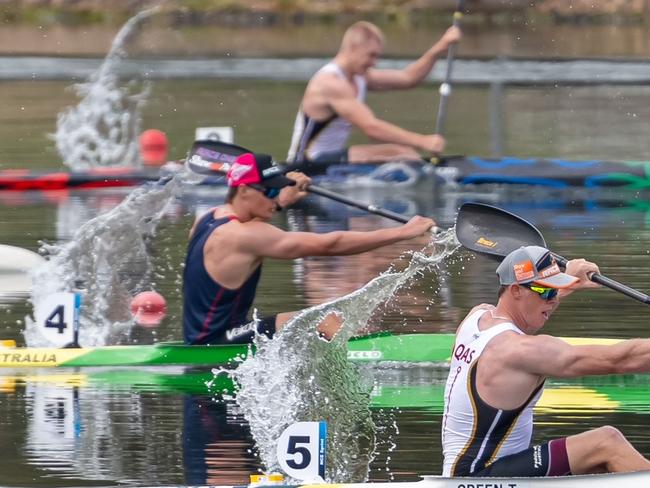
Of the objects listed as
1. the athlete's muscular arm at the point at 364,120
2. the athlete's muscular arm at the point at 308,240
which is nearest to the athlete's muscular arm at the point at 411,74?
the athlete's muscular arm at the point at 364,120

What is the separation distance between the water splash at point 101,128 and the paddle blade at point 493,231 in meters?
9.09

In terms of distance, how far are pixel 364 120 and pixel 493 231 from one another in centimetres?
676

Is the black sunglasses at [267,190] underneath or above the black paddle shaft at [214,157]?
underneath

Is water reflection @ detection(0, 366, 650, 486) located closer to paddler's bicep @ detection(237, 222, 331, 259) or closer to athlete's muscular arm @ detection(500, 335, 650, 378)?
paddler's bicep @ detection(237, 222, 331, 259)

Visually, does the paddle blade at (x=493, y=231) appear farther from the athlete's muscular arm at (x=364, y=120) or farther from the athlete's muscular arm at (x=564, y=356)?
the athlete's muscular arm at (x=364, y=120)

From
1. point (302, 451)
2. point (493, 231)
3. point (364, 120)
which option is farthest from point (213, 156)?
point (302, 451)

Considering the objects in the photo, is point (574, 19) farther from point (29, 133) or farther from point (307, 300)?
point (307, 300)

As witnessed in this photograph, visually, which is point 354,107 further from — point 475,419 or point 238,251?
point 475,419

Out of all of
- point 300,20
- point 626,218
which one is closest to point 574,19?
point 300,20

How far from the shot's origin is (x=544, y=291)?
650 centimetres

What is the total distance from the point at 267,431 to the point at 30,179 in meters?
8.20

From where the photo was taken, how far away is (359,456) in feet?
25.9

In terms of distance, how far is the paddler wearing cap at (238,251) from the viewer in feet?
30.0

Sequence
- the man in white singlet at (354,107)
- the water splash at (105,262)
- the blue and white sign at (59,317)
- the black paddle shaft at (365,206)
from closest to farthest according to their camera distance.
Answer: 1. the blue and white sign at (59,317)
2. the black paddle shaft at (365,206)
3. the water splash at (105,262)
4. the man in white singlet at (354,107)
